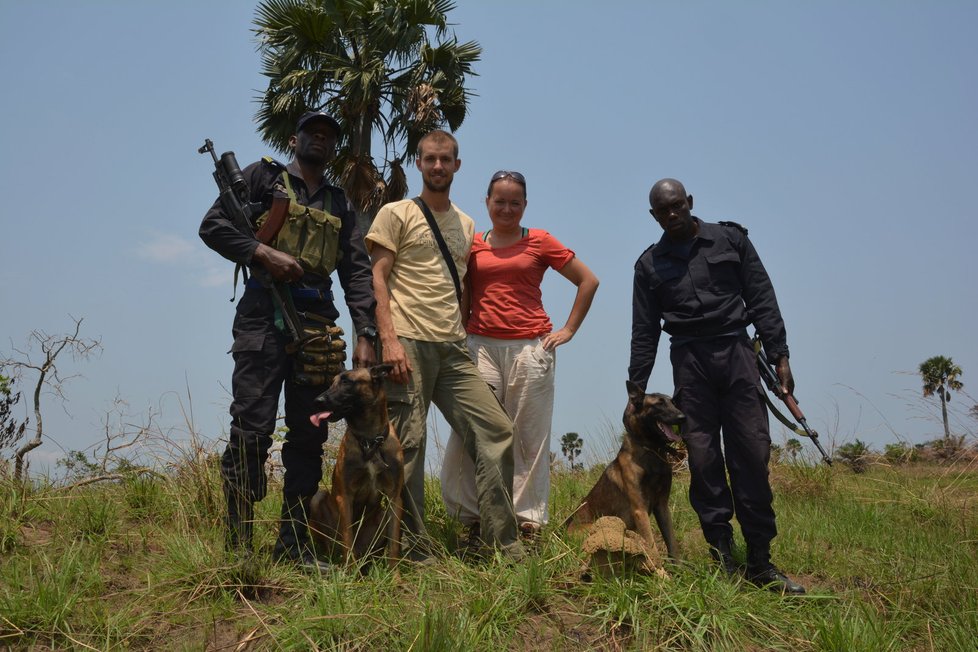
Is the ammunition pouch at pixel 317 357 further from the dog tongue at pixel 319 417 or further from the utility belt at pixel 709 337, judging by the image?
the utility belt at pixel 709 337

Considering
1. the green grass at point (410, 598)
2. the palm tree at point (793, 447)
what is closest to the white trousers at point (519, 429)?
the green grass at point (410, 598)

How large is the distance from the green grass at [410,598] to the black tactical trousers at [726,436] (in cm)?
36

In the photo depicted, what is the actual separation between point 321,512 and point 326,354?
3.02 feet

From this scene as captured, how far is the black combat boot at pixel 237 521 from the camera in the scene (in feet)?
12.7

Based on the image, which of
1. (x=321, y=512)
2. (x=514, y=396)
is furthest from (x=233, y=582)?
(x=514, y=396)

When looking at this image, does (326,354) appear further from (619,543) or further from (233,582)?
(619,543)

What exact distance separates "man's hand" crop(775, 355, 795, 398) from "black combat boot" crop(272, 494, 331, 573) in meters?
2.93

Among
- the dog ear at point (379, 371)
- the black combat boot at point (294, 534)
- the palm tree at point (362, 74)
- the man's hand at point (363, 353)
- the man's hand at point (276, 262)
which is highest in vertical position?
the palm tree at point (362, 74)

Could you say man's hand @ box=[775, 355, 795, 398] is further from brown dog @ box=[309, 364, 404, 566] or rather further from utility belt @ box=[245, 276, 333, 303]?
utility belt @ box=[245, 276, 333, 303]

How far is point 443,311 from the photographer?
14.6ft

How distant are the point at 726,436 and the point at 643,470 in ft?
1.79

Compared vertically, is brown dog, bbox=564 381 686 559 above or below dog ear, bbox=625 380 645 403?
below

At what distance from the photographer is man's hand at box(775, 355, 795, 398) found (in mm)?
4418

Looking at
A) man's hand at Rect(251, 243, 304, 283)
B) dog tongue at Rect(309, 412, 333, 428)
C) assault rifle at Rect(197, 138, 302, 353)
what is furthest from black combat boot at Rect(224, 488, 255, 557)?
man's hand at Rect(251, 243, 304, 283)
